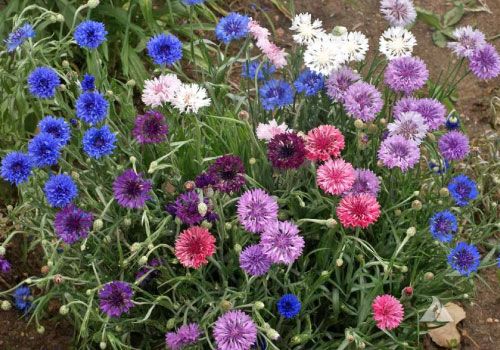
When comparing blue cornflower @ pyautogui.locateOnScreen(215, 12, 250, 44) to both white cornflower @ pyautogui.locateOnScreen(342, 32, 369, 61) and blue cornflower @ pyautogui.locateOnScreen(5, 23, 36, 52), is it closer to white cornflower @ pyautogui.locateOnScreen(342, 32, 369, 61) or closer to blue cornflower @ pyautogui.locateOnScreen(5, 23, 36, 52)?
white cornflower @ pyautogui.locateOnScreen(342, 32, 369, 61)

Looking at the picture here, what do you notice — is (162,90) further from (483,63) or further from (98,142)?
(483,63)

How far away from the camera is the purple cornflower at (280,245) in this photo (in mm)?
1834

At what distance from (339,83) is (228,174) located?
528 mm

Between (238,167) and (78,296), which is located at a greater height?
(238,167)

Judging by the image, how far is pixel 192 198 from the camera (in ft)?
6.59

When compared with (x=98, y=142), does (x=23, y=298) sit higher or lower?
lower

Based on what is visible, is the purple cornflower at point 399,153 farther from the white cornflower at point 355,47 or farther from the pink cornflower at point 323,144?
the white cornflower at point 355,47

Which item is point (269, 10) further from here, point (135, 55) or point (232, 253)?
point (232, 253)

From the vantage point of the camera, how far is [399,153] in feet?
6.61

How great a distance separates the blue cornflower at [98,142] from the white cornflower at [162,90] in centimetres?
20

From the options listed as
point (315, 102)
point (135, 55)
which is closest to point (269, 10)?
point (135, 55)

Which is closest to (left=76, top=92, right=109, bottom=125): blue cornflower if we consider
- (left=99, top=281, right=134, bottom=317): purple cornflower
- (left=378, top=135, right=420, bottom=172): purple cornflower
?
(left=99, top=281, right=134, bottom=317): purple cornflower

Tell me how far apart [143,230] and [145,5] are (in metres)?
1.12

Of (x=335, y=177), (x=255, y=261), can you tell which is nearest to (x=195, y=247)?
(x=255, y=261)
